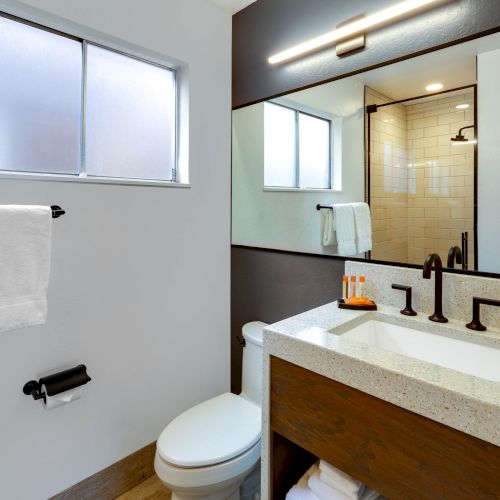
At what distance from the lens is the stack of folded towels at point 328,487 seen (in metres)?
1.00

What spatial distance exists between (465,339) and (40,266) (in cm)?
152

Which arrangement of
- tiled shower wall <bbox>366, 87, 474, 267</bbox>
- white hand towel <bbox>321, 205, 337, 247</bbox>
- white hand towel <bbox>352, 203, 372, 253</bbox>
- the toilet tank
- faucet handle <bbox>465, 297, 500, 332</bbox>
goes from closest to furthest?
1. faucet handle <bbox>465, 297, 500, 332</bbox>
2. tiled shower wall <bbox>366, 87, 474, 267</bbox>
3. white hand towel <bbox>352, 203, 372, 253</bbox>
4. white hand towel <bbox>321, 205, 337, 247</bbox>
5. the toilet tank

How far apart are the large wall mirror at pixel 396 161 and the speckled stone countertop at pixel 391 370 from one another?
0.85 ft

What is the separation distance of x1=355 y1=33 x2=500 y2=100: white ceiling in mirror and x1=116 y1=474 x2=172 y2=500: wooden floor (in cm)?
205

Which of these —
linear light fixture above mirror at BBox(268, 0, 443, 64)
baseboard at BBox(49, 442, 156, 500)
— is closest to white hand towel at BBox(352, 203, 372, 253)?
linear light fixture above mirror at BBox(268, 0, 443, 64)

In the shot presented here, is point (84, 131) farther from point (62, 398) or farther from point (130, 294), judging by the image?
point (62, 398)

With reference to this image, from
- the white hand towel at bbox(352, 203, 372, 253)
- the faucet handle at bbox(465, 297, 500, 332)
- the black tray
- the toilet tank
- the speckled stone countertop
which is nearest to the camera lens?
the speckled stone countertop

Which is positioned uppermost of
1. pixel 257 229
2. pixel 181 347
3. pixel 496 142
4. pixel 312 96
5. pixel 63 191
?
pixel 312 96

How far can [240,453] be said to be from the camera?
133 centimetres

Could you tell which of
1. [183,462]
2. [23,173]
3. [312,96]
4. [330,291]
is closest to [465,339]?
[330,291]

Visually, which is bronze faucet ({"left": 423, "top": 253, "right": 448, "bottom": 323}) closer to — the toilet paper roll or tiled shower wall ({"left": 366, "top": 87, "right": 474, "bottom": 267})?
tiled shower wall ({"left": 366, "top": 87, "right": 474, "bottom": 267})

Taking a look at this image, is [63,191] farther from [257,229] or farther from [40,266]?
[257,229]

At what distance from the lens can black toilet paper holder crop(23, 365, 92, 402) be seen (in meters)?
1.37

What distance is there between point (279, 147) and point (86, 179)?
1.00 m
